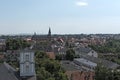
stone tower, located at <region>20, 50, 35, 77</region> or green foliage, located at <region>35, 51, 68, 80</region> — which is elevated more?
stone tower, located at <region>20, 50, 35, 77</region>

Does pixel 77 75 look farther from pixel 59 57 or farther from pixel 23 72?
pixel 59 57

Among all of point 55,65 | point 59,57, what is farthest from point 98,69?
point 59,57

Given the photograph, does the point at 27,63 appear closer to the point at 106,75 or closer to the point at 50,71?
the point at 50,71

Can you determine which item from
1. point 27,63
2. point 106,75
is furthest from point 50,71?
point 27,63

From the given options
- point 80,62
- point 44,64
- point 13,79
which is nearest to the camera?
point 13,79

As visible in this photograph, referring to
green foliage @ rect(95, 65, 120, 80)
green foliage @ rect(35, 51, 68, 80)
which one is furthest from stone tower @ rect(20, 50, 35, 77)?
green foliage @ rect(95, 65, 120, 80)

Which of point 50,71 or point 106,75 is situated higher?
point 50,71

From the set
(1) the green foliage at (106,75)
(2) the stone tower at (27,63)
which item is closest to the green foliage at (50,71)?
(2) the stone tower at (27,63)

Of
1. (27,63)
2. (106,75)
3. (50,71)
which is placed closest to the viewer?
(27,63)

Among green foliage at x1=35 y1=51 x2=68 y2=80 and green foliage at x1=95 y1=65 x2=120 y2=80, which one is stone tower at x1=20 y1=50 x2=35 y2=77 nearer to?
green foliage at x1=35 y1=51 x2=68 y2=80

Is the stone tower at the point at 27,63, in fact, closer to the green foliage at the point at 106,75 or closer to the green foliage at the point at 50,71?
the green foliage at the point at 50,71

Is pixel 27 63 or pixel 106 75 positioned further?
pixel 106 75
